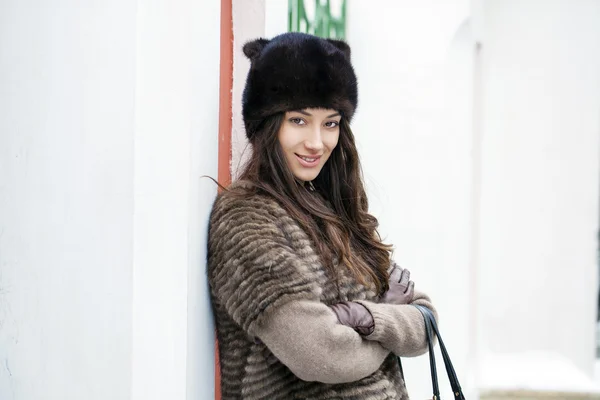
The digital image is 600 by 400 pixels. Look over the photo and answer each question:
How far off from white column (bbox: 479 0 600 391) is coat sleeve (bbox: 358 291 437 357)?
A: 11.0 feet

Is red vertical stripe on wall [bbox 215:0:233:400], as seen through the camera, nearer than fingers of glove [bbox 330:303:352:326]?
No

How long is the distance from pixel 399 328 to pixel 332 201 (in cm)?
56

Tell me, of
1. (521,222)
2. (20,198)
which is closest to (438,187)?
(521,222)

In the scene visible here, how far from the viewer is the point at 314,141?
233 centimetres

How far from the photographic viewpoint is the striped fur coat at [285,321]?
1950 millimetres

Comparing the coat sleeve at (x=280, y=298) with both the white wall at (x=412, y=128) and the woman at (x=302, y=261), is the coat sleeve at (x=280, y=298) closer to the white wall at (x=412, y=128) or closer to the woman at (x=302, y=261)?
the woman at (x=302, y=261)

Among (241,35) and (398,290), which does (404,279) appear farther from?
(241,35)

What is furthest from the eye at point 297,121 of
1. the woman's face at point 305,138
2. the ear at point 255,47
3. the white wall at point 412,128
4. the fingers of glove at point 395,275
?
the white wall at point 412,128

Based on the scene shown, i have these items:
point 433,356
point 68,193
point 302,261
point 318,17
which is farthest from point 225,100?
point 318,17

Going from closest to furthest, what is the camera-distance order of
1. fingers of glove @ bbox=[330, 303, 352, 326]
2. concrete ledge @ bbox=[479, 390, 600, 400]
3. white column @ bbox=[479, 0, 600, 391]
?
fingers of glove @ bbox=[330, 303, 352, 326]
white column @ bbox=[479, 0, 600, 391]
concrete ledge @ bbox=[479, 390, 600, 400]

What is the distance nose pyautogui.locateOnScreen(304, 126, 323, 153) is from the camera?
2.33 metres

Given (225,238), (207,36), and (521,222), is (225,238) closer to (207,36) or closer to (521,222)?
(207,36)

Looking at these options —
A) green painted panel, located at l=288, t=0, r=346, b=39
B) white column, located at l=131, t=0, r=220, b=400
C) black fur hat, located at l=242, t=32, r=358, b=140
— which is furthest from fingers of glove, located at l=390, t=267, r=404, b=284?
green painted panel, located at l=288, t=0, r=346, b=39

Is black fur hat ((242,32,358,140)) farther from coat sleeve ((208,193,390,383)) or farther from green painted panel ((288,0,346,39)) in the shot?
green painted panel ((288,0,346,39))
